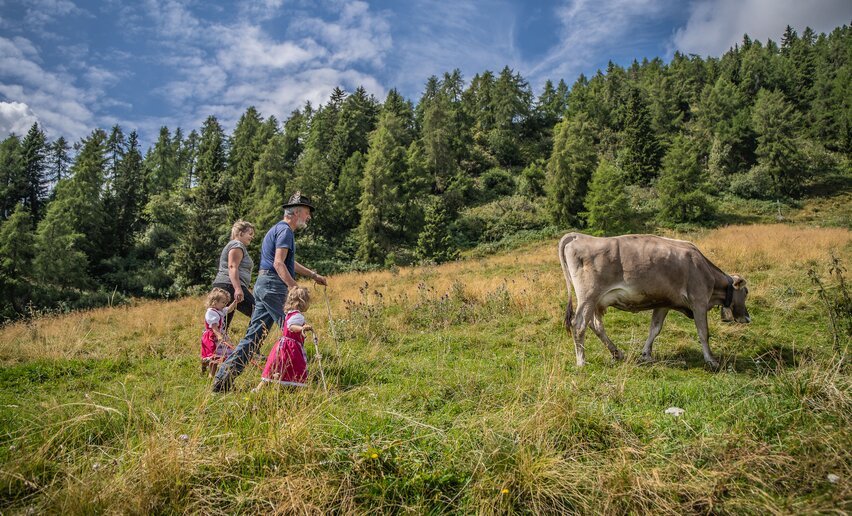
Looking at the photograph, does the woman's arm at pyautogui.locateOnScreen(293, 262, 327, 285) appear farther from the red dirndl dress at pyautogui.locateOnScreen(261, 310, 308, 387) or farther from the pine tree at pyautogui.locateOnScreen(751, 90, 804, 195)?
the pine tree at pyautogui.locateOnScreen(751, 90, 804, 195)

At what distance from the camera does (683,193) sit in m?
36.6

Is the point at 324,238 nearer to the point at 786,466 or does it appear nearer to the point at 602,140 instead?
the point at 786,466

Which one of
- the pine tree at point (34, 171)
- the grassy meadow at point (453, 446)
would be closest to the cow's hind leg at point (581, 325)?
the grassy meadow at point (453, 446)

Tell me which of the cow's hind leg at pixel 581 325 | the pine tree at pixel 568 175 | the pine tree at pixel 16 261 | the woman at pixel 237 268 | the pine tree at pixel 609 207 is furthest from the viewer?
the pine tree at pixel 568 175

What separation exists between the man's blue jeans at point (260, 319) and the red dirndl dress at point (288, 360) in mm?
397

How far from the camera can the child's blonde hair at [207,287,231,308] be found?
17.8 feet

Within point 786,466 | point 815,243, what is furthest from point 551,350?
point 815,243

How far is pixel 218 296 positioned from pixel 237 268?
17.5 inches

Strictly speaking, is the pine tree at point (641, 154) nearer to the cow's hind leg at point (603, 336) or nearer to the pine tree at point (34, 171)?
the cow's hind leg at point (603, 336)

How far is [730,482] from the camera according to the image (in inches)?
94.7

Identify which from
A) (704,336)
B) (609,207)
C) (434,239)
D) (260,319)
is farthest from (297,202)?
(609,207)

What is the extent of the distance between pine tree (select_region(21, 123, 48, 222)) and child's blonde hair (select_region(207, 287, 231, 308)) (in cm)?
5984

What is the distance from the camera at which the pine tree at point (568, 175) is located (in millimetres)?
39844

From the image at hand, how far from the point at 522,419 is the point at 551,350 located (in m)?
3.28
